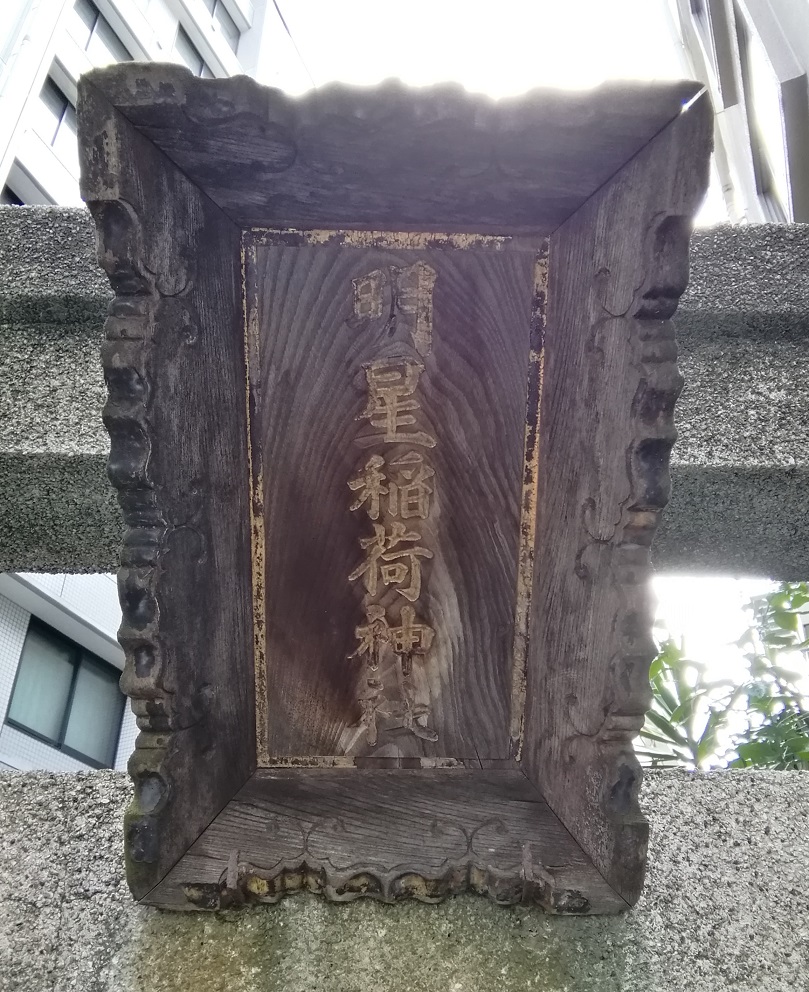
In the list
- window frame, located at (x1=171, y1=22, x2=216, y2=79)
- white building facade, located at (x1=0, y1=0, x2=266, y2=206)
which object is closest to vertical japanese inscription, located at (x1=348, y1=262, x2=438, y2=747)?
white building facade, located at (x1=0, y1=0, x2=266, y2=206)

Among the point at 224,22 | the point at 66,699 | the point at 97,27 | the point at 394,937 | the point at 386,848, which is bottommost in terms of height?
the point at 66,699

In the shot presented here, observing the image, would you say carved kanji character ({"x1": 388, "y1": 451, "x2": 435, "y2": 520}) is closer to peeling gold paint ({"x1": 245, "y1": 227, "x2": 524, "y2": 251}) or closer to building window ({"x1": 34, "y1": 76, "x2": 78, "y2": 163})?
peeling gold paint ({"x1": 245, "y1": 227, "x2": 524, "y2": 251})

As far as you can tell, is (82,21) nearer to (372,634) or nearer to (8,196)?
(8,196)

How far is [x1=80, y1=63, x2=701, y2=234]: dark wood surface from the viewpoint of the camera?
82 centimetres

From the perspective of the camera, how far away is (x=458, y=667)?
3.79 feet

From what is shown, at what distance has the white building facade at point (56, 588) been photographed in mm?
5043

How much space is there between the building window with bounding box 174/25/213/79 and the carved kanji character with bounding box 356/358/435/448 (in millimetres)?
11701

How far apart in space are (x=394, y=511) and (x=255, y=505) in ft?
0.78

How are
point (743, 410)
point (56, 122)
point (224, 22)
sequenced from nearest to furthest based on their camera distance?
1. point (743, 410)
2. point (56, 122)
3. point (224, 22)

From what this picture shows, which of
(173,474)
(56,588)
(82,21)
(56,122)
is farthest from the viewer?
(82,21)

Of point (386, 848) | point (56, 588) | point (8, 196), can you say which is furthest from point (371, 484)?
point (8, 196)

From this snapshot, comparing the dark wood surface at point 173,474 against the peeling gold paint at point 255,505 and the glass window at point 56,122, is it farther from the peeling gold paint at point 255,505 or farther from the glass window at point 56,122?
the glass window at point 56,122

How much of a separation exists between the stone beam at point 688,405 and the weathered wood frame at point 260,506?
0.55 m

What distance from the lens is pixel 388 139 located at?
33.0 inches
